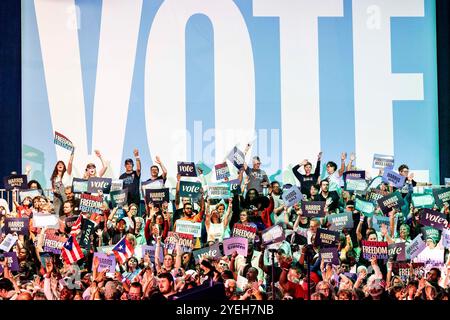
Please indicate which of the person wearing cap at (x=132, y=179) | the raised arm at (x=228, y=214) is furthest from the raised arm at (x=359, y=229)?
the person wearing cap at (x=132, y=179)

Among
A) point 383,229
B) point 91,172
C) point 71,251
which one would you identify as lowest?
point 71,251

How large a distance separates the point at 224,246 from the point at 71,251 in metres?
1.51

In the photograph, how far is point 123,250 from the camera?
29.0ft

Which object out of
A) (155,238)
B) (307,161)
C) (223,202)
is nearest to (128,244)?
(155,238)

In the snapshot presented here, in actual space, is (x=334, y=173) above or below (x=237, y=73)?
below

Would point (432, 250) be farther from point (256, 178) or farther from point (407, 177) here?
point (256, 178)

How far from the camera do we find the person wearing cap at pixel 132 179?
32.0ft

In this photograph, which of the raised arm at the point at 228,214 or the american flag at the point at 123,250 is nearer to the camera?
the american flag at the point at 123,250

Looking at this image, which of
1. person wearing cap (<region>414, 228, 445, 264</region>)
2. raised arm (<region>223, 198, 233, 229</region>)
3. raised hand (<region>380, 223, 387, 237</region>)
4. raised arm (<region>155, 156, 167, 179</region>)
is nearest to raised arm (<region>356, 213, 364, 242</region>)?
raised hand (<region>380, 223, 387, 237</region>)

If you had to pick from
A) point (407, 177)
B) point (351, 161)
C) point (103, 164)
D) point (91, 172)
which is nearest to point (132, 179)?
point (91, 172)

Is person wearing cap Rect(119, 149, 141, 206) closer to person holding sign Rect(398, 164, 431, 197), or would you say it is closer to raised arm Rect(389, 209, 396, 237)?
raised arm Rect(389, 209, 396, 237)

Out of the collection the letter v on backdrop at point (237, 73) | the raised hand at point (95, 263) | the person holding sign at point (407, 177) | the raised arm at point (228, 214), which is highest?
the letter v on backdrop at point (237, 73)

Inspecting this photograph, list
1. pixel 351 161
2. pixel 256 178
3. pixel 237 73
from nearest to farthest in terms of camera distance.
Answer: pixel 256 178, pixel 351 161, pixel 237 73

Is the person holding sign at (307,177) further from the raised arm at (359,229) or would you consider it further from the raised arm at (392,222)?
the raised arm at (392,222)
